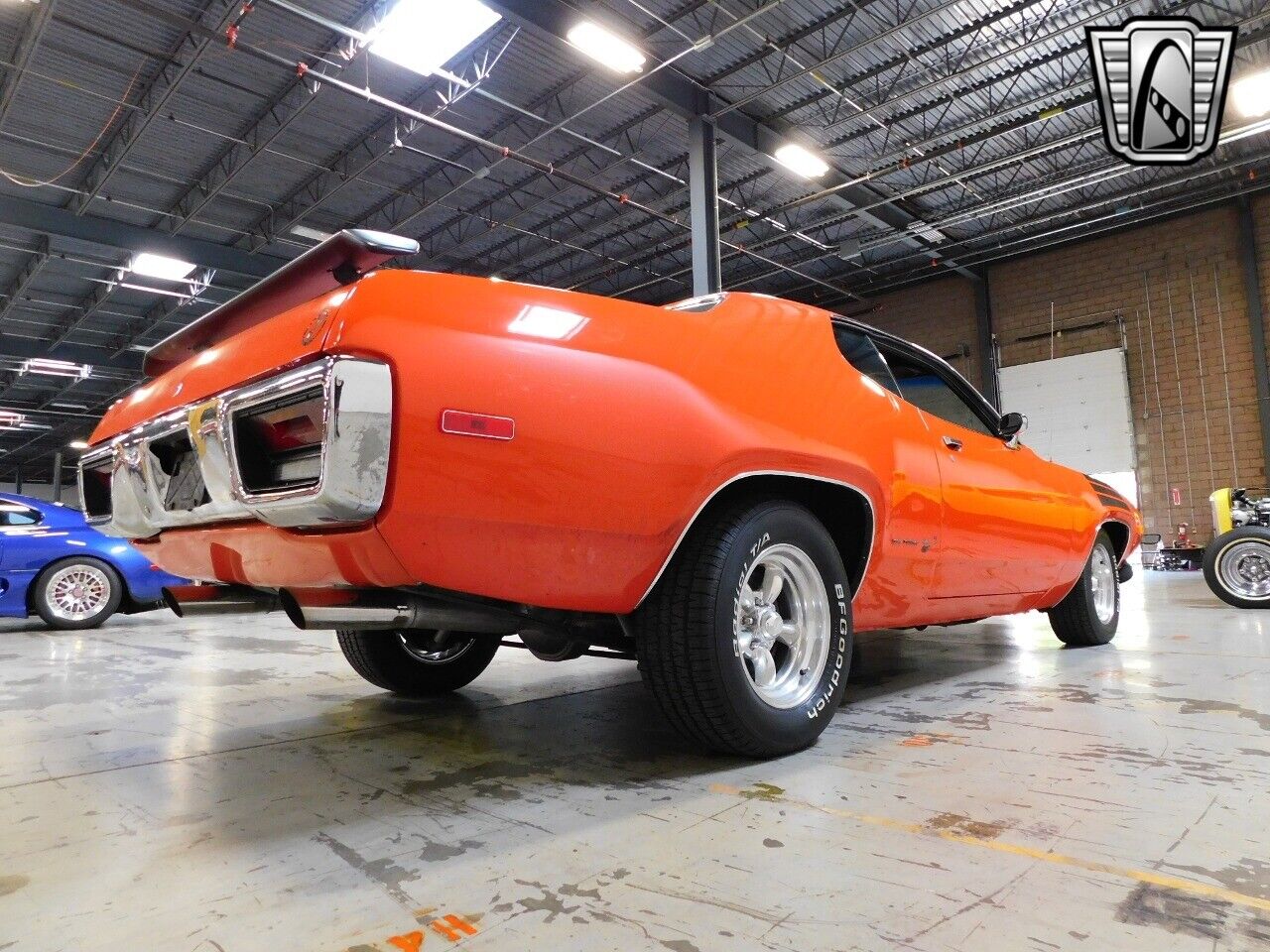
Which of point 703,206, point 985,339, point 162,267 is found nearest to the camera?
point 703,206

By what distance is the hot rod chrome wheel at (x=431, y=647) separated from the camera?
3.28 m

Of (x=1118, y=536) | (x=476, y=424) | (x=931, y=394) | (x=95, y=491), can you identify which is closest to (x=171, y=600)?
(x=95, y=491)

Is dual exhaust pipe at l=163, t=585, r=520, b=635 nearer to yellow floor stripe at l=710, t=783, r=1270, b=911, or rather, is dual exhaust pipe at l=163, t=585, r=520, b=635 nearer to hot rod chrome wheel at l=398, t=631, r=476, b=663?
yellow floor stripe at l=710, t=783, r=1270, b=911

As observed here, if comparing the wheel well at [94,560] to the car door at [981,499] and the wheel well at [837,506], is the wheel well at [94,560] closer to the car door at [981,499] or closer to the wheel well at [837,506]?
the wheel well at [837,506]

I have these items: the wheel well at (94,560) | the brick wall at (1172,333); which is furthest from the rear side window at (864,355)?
the brick wall at (1172,333)

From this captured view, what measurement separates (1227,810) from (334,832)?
202cm

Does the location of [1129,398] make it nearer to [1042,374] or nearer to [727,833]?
[1042,374]

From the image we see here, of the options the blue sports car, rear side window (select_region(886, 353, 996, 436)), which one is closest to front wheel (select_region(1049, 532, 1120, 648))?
rear side window (select_region(886, 353, 996, 436))

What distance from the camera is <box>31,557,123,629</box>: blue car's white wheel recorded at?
7016 mm

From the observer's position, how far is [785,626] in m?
2.38

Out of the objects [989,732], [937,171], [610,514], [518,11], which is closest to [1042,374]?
[937,171]

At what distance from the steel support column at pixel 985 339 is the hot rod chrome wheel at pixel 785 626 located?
16374 mm

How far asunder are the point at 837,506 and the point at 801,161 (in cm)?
1059

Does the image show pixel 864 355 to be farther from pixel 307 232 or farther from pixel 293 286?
pixel 307 232
